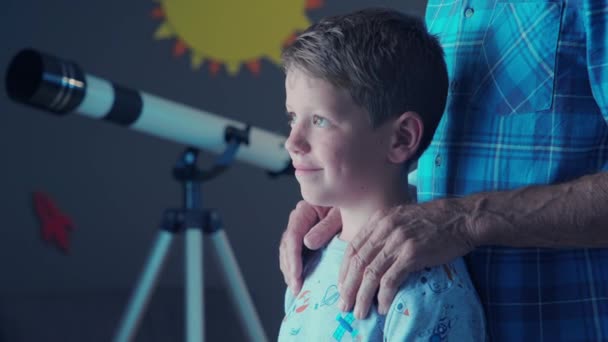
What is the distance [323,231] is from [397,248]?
0.16 m

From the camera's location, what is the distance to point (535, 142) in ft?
2.91

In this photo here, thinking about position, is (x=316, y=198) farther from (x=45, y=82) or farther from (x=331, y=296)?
(x=45, y=82)

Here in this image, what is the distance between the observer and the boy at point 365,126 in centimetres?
82

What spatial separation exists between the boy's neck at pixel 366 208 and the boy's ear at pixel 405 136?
0.04 metres

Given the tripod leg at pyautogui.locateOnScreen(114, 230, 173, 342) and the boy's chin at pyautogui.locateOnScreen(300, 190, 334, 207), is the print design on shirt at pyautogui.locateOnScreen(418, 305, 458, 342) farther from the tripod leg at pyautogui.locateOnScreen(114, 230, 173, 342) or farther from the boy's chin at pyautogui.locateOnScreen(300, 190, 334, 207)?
the tripod leg at pyautogui.locateOnScreen(114, 230, 173, 342)

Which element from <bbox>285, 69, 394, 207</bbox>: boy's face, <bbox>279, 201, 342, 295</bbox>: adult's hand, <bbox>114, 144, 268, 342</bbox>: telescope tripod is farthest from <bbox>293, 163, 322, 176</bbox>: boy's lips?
<bbox>114, 144, 268, 342</bbox>: telescope tripod

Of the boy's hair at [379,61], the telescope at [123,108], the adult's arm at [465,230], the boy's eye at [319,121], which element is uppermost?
the telescope at [123,108]

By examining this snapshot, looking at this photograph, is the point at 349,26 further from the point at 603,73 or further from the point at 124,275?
the point at 124,275

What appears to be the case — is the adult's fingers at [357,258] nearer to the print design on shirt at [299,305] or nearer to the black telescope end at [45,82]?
the print design on shirt at [299,305]

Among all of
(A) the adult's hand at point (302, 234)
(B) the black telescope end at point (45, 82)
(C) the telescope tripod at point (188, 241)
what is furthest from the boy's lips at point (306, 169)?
(C) the telescope tripod at point (188, 241)

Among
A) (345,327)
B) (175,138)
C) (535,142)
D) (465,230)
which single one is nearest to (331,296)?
(345,327)

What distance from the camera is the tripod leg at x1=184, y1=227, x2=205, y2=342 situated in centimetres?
217

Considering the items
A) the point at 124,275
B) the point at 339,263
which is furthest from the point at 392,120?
the point at 124,275

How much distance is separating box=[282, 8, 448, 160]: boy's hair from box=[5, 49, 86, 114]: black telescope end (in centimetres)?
118
